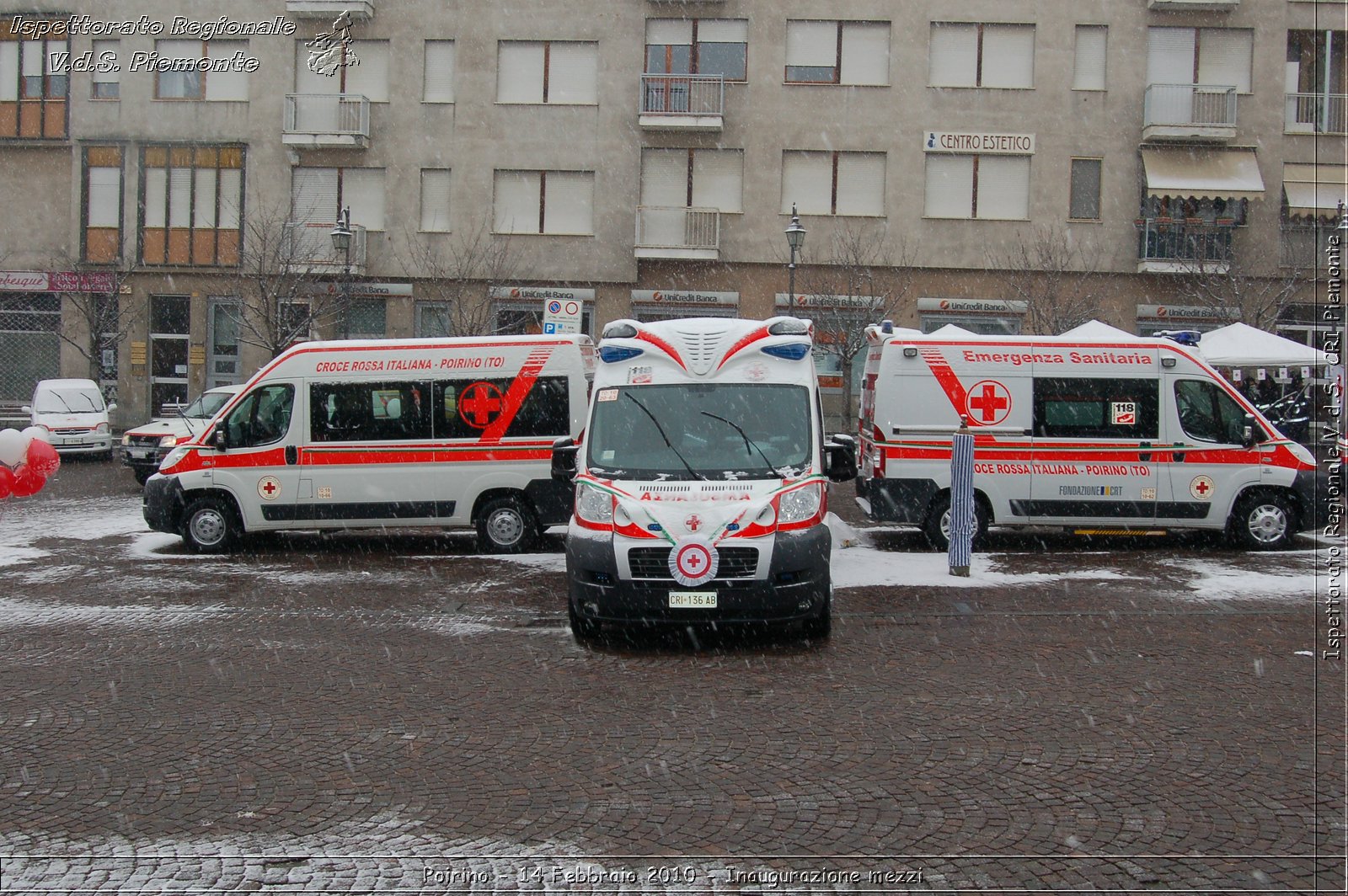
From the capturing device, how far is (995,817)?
17.5 ft

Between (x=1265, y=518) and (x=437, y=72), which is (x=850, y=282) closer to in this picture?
(x=437, y=72)

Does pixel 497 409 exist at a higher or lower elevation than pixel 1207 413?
lower

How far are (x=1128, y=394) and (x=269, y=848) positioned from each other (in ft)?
37.3

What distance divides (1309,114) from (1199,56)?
3423 millimetres

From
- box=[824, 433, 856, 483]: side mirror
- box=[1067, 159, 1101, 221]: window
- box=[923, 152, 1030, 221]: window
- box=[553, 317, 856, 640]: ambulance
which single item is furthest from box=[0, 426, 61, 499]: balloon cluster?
box=[1067, 159, 1101, 221]: window

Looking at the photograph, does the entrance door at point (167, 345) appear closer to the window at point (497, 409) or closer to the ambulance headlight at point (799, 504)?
the window at point (497, 409)

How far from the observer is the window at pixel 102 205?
35.0m

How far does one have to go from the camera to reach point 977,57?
107ft

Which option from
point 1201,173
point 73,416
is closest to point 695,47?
point 1201,173

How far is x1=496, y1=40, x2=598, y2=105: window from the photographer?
33.5 m

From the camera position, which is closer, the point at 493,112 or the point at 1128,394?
the point at 1128,394

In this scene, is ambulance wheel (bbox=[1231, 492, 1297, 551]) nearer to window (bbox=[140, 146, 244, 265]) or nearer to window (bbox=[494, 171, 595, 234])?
window (bbox=[494, 171, 595, 234])

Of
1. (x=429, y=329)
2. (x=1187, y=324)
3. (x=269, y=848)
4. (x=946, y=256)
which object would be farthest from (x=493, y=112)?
(x=269, y=848)

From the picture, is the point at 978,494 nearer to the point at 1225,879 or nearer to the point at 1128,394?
the point at 1128,394
